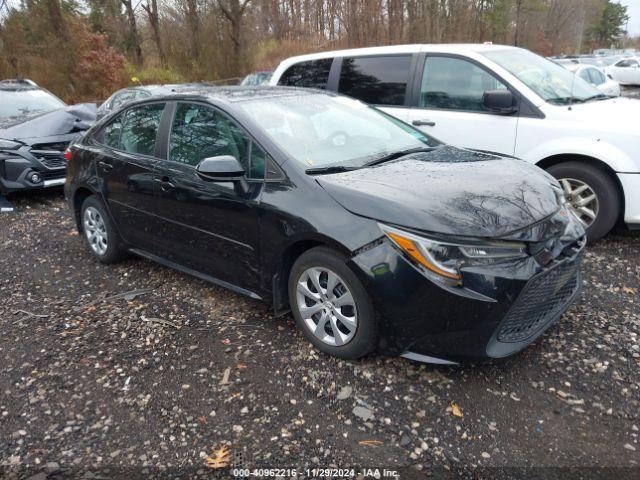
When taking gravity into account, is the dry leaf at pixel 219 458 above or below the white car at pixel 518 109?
below

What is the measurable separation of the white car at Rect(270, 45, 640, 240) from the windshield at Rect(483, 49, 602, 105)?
2 cm

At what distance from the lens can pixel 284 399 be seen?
9.11 ft

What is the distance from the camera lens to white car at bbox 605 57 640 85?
79.4 feet

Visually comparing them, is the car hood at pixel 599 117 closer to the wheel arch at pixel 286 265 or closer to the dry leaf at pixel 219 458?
the wheel arch at pixel 286 265

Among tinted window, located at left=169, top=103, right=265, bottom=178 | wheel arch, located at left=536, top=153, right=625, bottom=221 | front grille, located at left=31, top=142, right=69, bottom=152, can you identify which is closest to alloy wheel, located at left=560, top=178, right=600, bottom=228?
wheel arch, located at left=536, top=153, right=625, bottom=221

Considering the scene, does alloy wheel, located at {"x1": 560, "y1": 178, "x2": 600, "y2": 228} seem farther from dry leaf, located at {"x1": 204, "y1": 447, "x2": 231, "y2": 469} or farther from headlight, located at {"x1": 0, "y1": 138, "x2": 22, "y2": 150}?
headlight, located at {"x1": 0, "y1": 138, "x2": 22, "y2": 150}

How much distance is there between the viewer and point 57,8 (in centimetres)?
2053

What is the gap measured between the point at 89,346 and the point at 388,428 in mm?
2123

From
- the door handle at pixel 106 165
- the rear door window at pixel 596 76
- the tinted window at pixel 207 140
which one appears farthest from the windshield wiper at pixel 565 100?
the rear door window at pixel 596 76

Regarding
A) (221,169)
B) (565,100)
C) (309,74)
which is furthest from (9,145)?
(565,100)

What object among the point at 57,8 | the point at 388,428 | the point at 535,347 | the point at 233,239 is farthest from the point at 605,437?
the point at 57,8

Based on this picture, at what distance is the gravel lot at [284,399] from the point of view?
2.37m

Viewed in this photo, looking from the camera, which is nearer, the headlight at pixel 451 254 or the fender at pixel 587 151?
the headlight at pixel 451 254

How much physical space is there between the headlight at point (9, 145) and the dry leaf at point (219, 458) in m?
6.48
